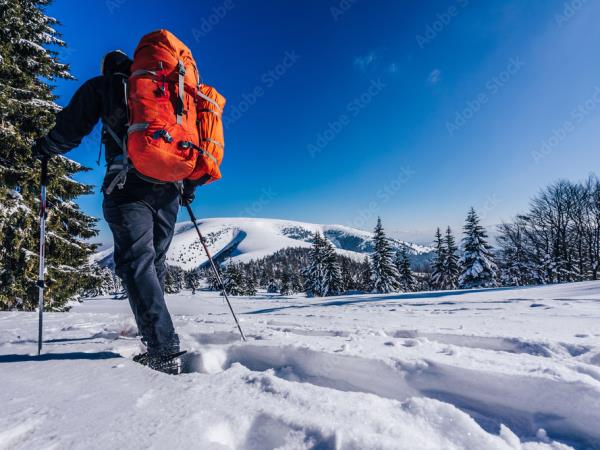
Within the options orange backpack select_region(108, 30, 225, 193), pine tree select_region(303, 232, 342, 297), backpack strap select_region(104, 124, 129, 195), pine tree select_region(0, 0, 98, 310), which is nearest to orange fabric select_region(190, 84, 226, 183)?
orange backpack select_region(108, 30, 225, 193)

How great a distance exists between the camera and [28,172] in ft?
25.9

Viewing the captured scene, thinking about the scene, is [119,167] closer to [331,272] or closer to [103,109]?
[103,109]

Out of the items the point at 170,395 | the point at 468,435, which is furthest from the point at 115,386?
the point at 468,435

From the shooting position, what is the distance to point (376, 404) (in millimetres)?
1215

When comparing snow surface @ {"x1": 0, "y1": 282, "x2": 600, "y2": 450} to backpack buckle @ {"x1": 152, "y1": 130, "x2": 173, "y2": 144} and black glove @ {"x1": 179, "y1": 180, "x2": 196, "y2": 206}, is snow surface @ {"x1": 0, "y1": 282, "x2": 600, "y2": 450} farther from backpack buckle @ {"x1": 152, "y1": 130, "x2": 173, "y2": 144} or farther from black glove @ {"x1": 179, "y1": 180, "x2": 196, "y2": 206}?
backpack buckle @ {"x1": 152, "y1": 130, "x2": 173, "y2": 144}

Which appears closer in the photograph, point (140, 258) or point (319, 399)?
point (319, 399)

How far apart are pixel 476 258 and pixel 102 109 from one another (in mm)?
33111

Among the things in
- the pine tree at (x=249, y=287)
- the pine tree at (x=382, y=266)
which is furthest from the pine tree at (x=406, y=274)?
the pine tree at (x=249, y=287)

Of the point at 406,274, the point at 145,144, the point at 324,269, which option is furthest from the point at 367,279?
the point at 145,144

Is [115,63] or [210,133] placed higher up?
[115,63]

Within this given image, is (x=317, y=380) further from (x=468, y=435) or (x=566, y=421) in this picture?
(x=566, y=421)

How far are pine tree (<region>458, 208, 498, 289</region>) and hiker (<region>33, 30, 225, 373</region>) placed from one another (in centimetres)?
3221

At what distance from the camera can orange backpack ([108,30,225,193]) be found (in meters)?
1.85

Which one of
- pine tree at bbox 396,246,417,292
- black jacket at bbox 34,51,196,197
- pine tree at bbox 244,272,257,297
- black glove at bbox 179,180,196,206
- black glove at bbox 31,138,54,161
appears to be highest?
black jacket at bbox 34,51,196,197
